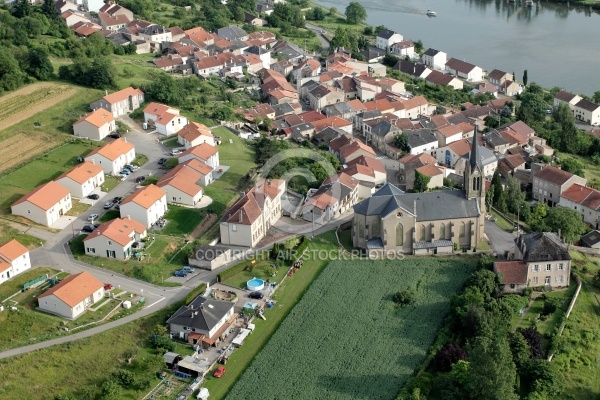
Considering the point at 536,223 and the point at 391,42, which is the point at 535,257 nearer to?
the point at 536,223

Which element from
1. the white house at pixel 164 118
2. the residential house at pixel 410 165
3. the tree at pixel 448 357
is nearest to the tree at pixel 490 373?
the tree at pixel 448 357

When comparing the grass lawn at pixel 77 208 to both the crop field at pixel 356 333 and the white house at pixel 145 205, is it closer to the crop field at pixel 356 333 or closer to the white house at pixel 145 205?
the white house at pixel 145 205

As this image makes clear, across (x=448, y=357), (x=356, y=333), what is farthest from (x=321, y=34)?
(x=448, y=357)

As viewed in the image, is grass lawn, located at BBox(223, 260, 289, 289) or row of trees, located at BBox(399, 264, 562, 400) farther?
grass lawn, located at BBox(223, 260, 289, 289)

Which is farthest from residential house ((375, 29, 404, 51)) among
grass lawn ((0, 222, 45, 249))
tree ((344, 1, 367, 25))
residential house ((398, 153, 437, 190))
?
grass lawn ((0, 222, 45, 249))

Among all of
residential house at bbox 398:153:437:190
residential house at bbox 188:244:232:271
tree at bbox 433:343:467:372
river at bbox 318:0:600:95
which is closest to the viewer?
tree at bbox 433:343:467:372

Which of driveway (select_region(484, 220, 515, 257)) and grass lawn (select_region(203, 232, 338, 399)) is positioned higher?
grass lawn (select_region(203, 232, 338, 399))

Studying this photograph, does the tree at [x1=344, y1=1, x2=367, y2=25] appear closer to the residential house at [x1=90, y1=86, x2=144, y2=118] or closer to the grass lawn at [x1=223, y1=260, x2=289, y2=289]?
the residential house at [x1=90, y1=86, x2=144, y2=118]
